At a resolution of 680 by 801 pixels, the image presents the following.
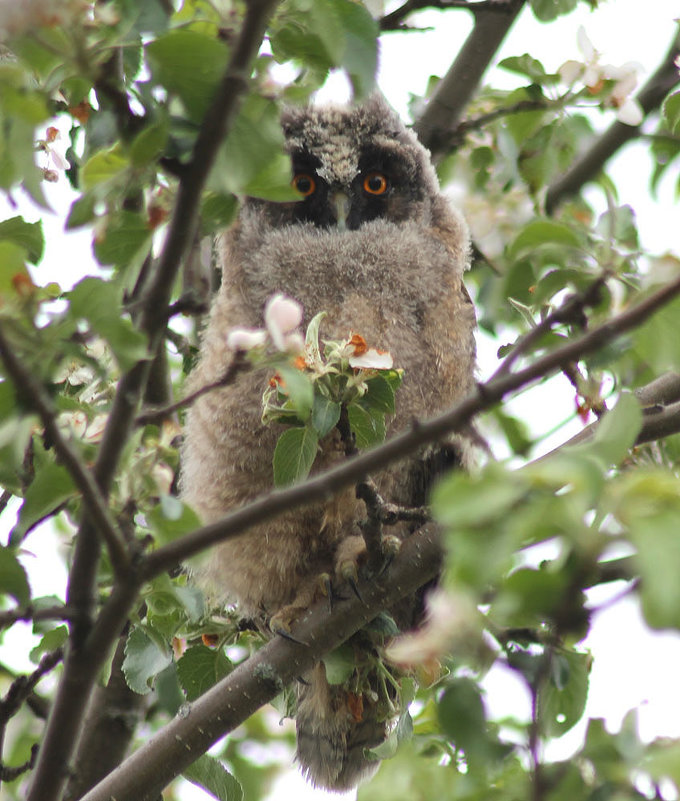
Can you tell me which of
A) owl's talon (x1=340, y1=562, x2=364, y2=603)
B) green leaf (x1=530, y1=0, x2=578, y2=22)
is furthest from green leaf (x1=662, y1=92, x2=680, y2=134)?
owl's talon (x1=340, y1=562, x2=364, y2=603)

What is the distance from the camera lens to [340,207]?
3.47m

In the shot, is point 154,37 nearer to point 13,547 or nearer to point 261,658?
point 13,547

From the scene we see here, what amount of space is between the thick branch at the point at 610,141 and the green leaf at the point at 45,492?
84.6 inches

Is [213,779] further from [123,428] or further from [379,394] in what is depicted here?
[123,428]

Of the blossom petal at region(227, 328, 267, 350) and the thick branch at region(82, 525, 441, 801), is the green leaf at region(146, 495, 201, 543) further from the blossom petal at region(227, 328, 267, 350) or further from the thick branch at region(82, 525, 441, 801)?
the thick branch at region(82, 525, 441, 801)

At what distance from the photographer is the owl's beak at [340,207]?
11.2 ft

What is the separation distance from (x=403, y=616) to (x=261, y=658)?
0.85 meters

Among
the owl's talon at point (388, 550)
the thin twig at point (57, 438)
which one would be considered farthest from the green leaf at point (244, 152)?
the owl's talon at point (388, 550)

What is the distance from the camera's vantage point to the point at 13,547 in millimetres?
1826

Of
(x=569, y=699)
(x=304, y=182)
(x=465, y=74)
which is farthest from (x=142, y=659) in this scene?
(x=465, y=74)

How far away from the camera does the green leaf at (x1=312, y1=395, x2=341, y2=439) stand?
1.97 metres

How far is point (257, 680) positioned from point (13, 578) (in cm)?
81

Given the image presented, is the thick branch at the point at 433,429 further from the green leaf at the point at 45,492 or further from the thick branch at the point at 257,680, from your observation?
the thick branch at the point at 257,680

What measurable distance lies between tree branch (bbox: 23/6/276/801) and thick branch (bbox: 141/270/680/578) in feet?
0.68
